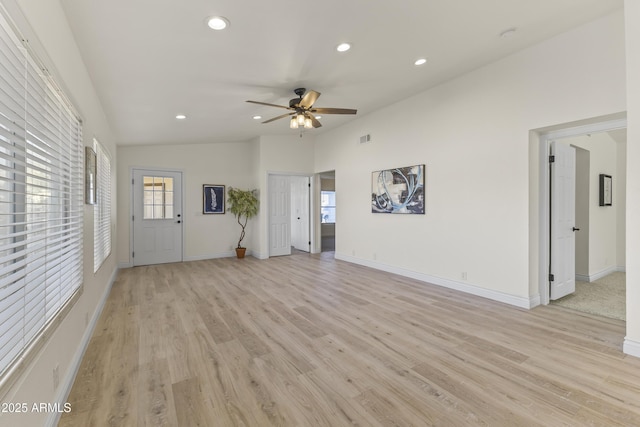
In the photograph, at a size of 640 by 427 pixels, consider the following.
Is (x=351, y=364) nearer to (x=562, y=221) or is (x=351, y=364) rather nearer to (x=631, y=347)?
(x=631, y=347)

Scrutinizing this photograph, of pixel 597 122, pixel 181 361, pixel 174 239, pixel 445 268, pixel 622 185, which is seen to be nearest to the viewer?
pixel 181 361

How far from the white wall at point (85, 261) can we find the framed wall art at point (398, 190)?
167 inches

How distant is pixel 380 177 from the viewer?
18.0ft

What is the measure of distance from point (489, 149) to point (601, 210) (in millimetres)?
2868

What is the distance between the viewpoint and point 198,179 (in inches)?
272

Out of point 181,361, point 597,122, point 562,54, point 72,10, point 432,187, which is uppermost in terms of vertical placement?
point 562,54

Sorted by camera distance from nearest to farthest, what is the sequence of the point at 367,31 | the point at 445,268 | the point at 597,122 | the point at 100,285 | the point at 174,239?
the point at 367,31 < the point at 597,122 < the point at 100,285 < the point at 445,268 < the point at 174,239

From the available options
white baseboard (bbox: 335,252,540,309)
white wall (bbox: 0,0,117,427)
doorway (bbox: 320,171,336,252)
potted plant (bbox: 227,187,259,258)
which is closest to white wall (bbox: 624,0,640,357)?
white baseboard (bbox: 335,252,540,309)

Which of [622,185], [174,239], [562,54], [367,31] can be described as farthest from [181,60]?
[622,185]

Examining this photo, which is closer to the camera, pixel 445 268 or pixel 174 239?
pixel 445 268

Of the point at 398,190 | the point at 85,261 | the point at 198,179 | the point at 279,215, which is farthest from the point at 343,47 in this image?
the point at 198,179

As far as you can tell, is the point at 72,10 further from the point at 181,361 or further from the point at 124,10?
the point at 181,361

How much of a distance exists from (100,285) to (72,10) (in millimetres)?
2963

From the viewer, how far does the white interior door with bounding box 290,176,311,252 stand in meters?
7.81
